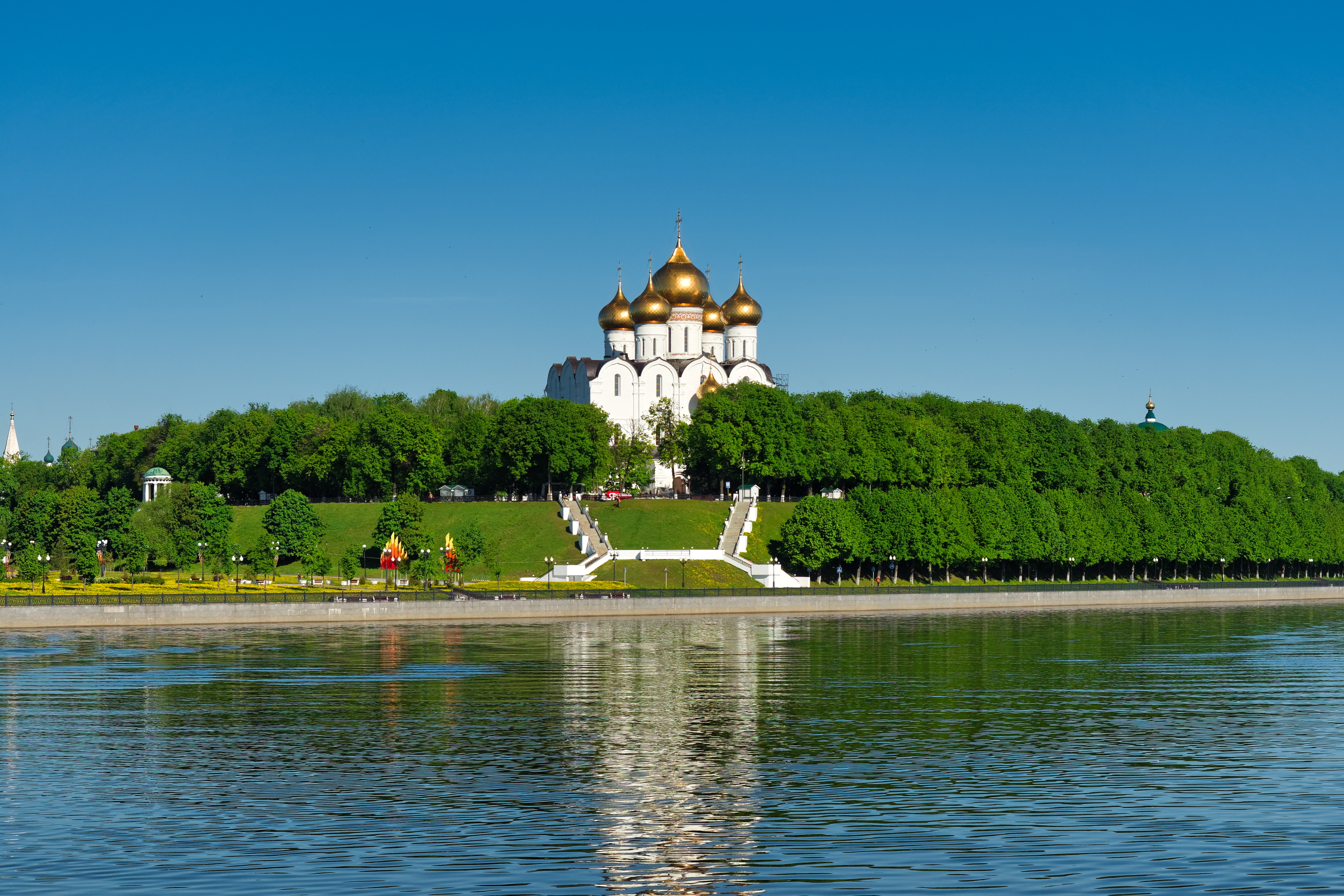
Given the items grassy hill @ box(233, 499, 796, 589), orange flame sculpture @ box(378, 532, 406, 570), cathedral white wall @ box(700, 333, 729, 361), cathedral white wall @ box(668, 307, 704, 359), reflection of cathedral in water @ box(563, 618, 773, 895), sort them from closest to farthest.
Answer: reflection of cathedral in water @ box(563, 618, 773, 895)
orange flame sculpture @ box(378, 532, 406, 570)
grassy hill @ box(233, 499, 796, 589)
cathedral white wall @ box(668, 307, 704, 359)
cathedral white wall @ box(700, 333, 729, 361)

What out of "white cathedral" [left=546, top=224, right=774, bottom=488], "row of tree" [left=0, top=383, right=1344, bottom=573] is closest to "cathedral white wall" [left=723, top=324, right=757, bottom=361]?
"white cathedral" [left=546, top=224, right=774, bottom=488]

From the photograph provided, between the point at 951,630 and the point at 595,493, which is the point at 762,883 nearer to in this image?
the point at 951,630

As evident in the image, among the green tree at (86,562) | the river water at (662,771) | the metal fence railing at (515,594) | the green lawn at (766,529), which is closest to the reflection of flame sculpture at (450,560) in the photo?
the metal fence railing at (515,594)

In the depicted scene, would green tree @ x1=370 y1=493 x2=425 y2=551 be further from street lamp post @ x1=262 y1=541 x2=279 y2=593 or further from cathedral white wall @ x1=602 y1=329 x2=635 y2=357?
cathedral white wall @ x1=602 y1=329 x2=635 y2=357

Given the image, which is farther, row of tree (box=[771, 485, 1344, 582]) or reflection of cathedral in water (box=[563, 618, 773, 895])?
row of tree (box=[771, 485, 1344, 582])

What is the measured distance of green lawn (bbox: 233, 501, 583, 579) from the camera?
100m

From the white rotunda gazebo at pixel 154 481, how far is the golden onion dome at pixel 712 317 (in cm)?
4881

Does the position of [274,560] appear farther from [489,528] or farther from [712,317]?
[712,317]

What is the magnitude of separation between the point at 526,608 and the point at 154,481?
7323cm

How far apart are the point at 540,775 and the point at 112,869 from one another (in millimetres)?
10449

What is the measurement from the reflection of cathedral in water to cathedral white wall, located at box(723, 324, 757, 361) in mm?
75011

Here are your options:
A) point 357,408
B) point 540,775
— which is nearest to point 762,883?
point 540,775

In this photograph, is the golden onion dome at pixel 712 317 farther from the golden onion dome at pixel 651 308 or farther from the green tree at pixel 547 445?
the green tree at pixel 547 445

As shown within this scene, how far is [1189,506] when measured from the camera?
122 meters
